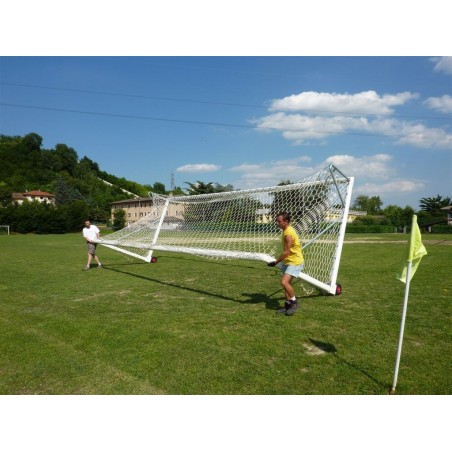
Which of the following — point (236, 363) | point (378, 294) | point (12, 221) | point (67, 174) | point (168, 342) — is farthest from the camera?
point (67, 174)

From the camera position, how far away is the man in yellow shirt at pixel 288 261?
6180mm

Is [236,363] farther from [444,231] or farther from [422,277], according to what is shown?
[444,231]

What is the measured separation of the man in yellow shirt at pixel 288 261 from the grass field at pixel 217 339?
0.25 m

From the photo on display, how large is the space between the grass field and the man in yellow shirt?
9.7 inches

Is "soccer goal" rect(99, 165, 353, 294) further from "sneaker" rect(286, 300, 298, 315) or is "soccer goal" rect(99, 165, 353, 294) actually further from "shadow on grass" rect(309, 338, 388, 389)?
"shadow on grass" rect(309, 338, 388, 389)

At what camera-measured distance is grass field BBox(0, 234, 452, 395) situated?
3787 millimetres

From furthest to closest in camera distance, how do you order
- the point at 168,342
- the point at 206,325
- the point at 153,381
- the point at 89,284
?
the point at 89,284
the point at 206,325
the point at 168,342
the point at 153,381

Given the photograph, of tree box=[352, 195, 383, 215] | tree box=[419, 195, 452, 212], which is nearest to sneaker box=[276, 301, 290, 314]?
tree box=[419, 195, 452, 212]

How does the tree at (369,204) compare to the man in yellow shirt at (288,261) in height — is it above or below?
above

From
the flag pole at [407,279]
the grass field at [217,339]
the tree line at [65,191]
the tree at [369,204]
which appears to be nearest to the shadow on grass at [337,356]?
the grass field at [217,339]

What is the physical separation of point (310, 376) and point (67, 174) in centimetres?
12273

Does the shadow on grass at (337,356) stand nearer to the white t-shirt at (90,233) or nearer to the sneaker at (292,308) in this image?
the sneaker at (292,308)

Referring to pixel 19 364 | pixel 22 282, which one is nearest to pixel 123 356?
pixel 19 364

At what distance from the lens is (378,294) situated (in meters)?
7.98
